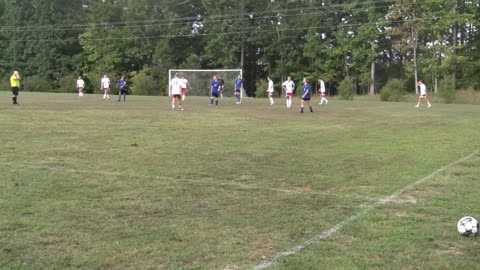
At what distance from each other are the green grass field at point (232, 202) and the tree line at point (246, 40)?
47088mm

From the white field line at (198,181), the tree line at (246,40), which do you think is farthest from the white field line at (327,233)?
the tree line at (246,40)

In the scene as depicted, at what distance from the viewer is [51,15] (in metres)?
80.1

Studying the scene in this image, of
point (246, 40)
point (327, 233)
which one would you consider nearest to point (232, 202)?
point (327, 233)

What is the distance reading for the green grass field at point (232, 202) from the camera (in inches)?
196

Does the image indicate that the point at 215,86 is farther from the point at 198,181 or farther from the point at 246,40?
the point at 246,40

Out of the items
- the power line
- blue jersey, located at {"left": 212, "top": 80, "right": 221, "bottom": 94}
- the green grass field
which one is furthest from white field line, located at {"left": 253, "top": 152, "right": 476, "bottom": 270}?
the power line

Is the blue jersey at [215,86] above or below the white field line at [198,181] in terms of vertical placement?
above

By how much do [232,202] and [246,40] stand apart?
6213cm

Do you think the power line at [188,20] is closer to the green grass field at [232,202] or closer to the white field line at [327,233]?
the green grass field at [232,202]

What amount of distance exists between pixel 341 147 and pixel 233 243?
778cm

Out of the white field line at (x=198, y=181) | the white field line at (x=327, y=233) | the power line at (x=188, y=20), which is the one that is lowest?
the white field line at (x=327, y=233)

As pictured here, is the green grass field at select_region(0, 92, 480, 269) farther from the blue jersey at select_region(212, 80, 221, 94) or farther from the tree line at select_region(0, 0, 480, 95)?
the tree line at select_region(0, 0, 480, 95)

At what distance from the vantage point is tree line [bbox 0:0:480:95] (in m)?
58.9

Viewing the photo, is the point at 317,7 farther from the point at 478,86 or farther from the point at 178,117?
the point at 178,117
